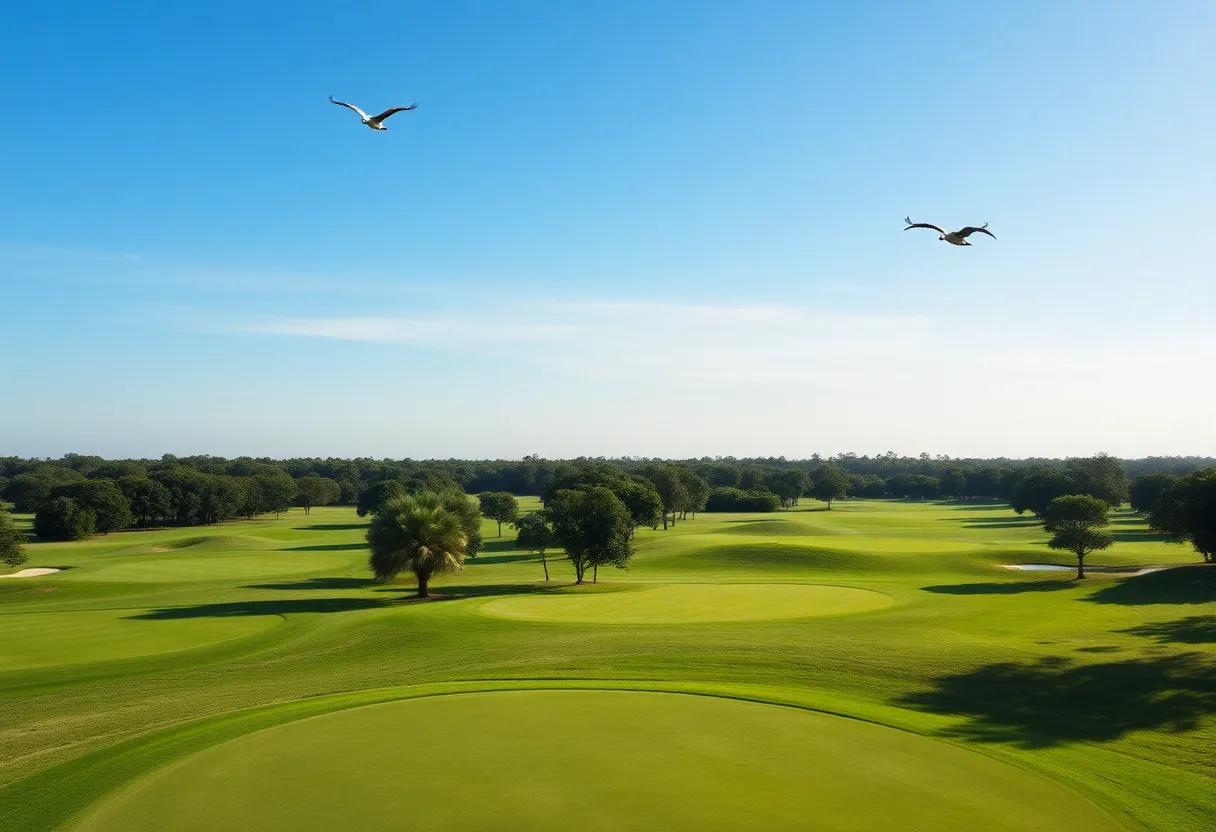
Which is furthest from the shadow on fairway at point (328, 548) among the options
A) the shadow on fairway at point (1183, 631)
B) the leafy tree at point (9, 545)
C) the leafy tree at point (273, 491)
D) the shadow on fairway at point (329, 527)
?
the shadow on fairway at point (1183, 631)

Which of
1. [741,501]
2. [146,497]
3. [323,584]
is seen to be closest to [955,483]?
[741,501]

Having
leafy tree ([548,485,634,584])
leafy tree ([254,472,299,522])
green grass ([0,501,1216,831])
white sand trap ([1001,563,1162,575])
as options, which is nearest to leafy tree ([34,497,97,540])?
leafy tree ([254,472,299,522])

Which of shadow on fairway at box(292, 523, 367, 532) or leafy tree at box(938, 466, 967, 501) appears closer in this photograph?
shadow on fairway at box(292, 523, 367, 532)

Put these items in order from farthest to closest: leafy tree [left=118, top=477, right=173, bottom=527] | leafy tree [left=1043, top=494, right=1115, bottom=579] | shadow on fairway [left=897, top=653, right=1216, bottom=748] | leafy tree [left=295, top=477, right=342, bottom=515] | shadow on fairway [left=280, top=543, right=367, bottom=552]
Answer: leafy tree [left=295, top=477, right=342, bottom=515] → leafy tree [left=118, top=477, right=173, bottom=527] → shadow on fairway [left=280, top=543, right=367, bottom=552] → leafy tree [left=1043, top=494, right=1115, bottom=579] → shadow on fairway [left=897, top=653, right=1216, bottom=748]

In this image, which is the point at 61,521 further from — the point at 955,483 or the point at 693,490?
the point at 955,483

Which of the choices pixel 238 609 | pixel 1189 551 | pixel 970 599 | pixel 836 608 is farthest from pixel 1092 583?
pixel 238 609

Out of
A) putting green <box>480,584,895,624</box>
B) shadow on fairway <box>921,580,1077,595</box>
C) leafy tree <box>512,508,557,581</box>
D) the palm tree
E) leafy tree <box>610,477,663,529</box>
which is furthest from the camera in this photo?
leafy tree <box>610,477,663,529</box>

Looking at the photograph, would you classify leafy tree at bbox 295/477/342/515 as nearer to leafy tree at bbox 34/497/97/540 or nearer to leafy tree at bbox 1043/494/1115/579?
leafy tree at bbox 34/497/97/540
